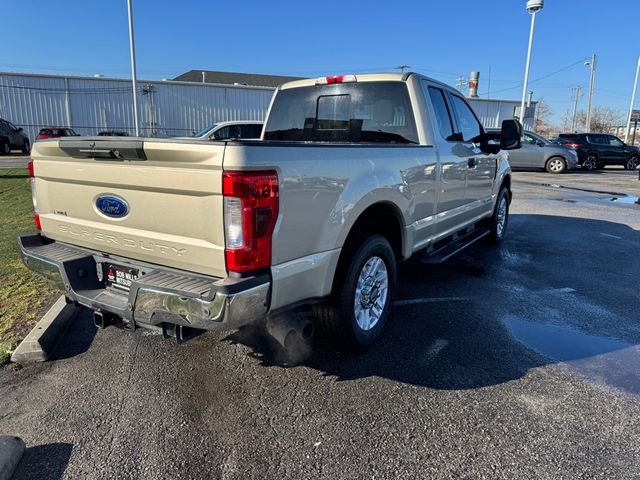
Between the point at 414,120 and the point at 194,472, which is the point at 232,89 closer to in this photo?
the point at 414,120

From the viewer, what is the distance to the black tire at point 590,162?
2308cm

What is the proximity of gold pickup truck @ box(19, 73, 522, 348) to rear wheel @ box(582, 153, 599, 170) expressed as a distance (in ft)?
72.7

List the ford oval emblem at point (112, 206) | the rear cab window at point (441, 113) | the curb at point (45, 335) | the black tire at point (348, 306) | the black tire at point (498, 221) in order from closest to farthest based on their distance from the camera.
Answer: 1. the ford oval emblem at point (112, 206)
2. the black tire at point (348, 306)
3. the curb at point (45, 335)
4. the rear cab window at point (441, 113)
5. the black tire at point (498, 221)

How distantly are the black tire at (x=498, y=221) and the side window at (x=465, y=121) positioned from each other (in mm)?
1470

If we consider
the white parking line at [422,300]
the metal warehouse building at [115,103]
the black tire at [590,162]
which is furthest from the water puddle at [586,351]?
the metal warehouse building at [115,103]

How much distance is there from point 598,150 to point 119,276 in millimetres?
25385

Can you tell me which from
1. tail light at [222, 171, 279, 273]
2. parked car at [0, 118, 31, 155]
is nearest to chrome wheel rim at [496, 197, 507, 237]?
tail light at [222, 171, 279, 273]

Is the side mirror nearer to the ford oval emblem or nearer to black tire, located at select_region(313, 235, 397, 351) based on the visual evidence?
black tire, located at select_region(313, 235, 397, 351)

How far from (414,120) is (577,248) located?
4359 millimetres

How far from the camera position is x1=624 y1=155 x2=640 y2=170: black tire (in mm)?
24153

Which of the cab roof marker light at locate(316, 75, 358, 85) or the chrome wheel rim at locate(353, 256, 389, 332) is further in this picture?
the cab roof marker light at locate(316, 75, 358, 85)

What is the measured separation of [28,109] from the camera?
2853 cm

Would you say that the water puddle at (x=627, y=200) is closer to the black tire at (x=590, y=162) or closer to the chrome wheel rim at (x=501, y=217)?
the chrome wheel rim at (x=501, y=217)

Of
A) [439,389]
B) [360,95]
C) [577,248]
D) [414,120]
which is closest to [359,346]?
[439,389]
